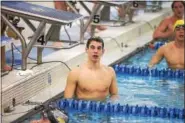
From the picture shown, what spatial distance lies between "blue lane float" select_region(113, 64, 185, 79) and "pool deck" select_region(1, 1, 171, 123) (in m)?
0.36

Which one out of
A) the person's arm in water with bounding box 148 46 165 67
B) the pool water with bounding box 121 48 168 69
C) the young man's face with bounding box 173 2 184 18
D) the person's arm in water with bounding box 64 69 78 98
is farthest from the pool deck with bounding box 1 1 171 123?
the young man's face with bounding box 173 2 184 18

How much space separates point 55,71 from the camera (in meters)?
6.82

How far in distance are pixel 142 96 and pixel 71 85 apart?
3.68 ft

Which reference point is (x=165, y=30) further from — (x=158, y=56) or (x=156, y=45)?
(x=158, y=56)

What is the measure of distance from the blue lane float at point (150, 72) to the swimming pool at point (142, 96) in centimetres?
4

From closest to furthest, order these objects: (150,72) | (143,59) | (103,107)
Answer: (103,107) < (150,72) < (143,59)

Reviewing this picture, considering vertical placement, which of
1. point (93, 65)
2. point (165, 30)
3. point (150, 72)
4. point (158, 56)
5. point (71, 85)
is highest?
point (165, 30)

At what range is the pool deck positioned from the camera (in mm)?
5652

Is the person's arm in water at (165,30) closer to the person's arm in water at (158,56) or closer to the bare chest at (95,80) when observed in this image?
the person's arm in water at (158,56)

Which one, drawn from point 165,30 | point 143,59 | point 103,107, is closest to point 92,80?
point 103,107

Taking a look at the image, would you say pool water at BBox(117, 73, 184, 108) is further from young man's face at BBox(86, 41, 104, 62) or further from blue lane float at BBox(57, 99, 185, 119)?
young man's face at BBox(86, 41, 104, 62)

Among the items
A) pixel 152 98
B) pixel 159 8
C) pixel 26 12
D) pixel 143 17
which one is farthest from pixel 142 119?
pixel 159 8

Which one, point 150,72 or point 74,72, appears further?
point 150,72

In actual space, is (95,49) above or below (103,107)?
above
